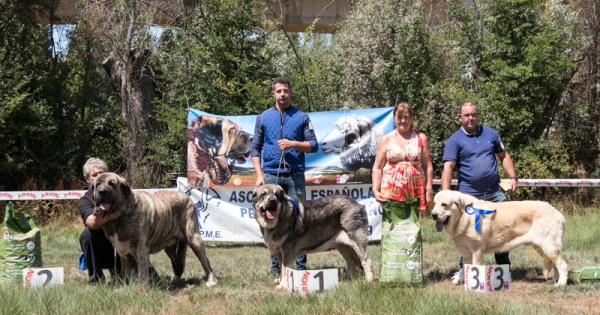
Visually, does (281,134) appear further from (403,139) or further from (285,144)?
(403,139)

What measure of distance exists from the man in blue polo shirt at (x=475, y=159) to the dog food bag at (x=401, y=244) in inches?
24.7

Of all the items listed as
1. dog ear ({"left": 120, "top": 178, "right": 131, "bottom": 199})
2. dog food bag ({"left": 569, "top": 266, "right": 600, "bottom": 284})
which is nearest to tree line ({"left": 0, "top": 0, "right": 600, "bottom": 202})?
dog ear ({"left": 120, "top": 178, "right": 131, "bottom": 199})

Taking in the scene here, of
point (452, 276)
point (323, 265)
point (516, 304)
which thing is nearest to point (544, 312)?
point (516, 304)

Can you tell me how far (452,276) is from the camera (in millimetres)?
6383

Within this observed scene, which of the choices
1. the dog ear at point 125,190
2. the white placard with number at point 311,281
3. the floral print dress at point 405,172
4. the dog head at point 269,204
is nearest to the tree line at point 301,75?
the floral print dress at point 405,172

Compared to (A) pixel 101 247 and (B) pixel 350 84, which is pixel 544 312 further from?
(B) pixel 350 84

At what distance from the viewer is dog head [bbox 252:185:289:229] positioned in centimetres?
551

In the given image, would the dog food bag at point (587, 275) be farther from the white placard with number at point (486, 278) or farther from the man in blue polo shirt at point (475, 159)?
the man in blue polo shirt at point (475, 159)

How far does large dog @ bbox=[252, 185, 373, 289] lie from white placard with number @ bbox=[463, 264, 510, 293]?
97cm

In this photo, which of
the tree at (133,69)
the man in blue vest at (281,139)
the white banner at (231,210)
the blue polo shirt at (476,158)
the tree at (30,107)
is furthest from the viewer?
the tree at (133,69)

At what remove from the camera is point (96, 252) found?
593 centimetres

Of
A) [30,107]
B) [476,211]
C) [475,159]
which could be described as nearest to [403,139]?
[475,159]

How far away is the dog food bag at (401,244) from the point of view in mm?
5645

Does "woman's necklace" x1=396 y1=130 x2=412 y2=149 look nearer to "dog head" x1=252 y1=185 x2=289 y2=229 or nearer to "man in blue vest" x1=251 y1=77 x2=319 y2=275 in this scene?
"man in blue vest" x1=251 y1=77 x2=319 y2=275
